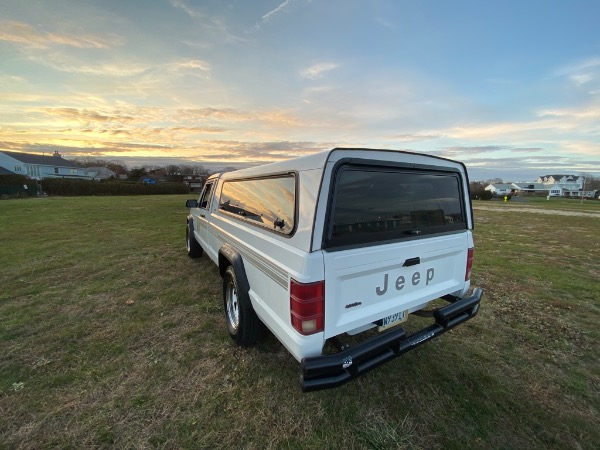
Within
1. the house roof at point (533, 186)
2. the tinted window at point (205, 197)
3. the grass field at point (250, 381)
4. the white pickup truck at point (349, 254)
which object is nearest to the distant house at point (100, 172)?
the tinted window at point (205, 197)

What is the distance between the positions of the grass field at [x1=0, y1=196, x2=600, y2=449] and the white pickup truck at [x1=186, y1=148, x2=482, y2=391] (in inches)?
22.1

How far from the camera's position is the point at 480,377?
270 centimetres

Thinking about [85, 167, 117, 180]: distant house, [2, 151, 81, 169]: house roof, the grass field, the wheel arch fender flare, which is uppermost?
[2, 151, 81, 169]: house roof

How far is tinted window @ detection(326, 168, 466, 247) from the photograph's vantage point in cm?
206

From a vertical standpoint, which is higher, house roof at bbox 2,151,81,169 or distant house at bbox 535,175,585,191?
house roof at bbox 2,151,81,169

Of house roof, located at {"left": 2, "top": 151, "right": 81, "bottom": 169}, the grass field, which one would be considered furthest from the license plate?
house roof, located at {"left": 2, "top": 151, "right": 81, "bottom": 169}

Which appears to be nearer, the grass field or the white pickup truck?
the white pickup truck

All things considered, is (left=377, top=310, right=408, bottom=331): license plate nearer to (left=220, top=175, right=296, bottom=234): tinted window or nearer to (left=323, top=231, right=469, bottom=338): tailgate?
(left=323, top=231, right=469, bottom=338): tailgate

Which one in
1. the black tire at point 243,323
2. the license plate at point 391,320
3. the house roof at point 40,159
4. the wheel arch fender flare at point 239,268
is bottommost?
the black tire at point 243,323

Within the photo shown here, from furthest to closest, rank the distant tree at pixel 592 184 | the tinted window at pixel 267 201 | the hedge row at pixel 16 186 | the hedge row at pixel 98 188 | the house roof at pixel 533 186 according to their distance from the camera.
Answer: the house roof at pixel 533 186 < the distant tree at pixel 592 184 < the hedge row at pixel 98 188 < the hedge row at pixel 16 186 < the tinted window at pixel 267 201

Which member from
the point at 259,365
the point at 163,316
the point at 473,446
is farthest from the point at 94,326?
the point at 473,446

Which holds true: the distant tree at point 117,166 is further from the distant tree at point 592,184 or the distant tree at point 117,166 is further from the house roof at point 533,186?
the distant tree at point 592,184

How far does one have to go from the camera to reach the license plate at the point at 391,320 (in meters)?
2.34

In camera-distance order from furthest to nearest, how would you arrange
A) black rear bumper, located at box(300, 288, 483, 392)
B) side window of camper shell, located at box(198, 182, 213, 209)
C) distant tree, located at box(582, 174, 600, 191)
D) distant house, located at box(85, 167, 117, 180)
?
distant tree, located at box(582, 174, 600, 191), distant house, located at box(85, 167, 117, 180), side window of camper shell, located at box(198, 182, 213, 209), black rear bumper, located at box(300, 288, 483, 392)
